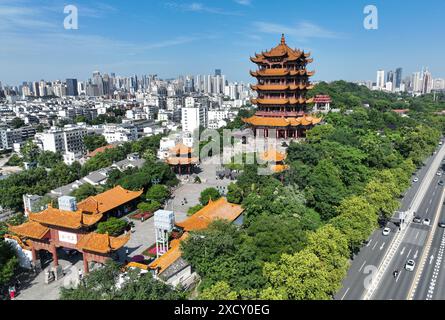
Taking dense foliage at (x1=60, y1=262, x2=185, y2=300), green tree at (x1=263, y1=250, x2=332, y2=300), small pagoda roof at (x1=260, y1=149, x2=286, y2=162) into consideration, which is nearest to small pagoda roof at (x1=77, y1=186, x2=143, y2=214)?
small pagoda roof at (x1=260, y1=149, x2=286, y2=162)

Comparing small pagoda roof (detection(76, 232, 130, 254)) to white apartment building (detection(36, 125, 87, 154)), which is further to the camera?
white apartment building (detection(36, 125, 87, 154))

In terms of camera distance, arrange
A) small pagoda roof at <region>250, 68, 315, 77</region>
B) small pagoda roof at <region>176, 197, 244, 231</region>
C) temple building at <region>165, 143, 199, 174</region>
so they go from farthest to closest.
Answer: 1. small pagoda roof at <region>250, 68, 315, 77</region>
2. temple building at <region>165, 143, 199, 174</region>
3. small pagoda roof at <region>176, 197, 244, 231</region>

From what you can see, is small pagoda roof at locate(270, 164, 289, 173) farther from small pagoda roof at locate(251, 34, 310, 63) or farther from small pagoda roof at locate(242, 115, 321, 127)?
small pagoda roof at locate(251, 34, 310, 63)

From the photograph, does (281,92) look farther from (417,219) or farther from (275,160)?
(417,219)

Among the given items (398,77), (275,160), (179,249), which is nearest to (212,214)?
(179,249)

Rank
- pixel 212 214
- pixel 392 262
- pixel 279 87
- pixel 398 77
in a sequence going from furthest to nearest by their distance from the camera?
1. pixel 398 77
2. pixel 279 87
3. pixel 212 214
4. pixel 392 262
